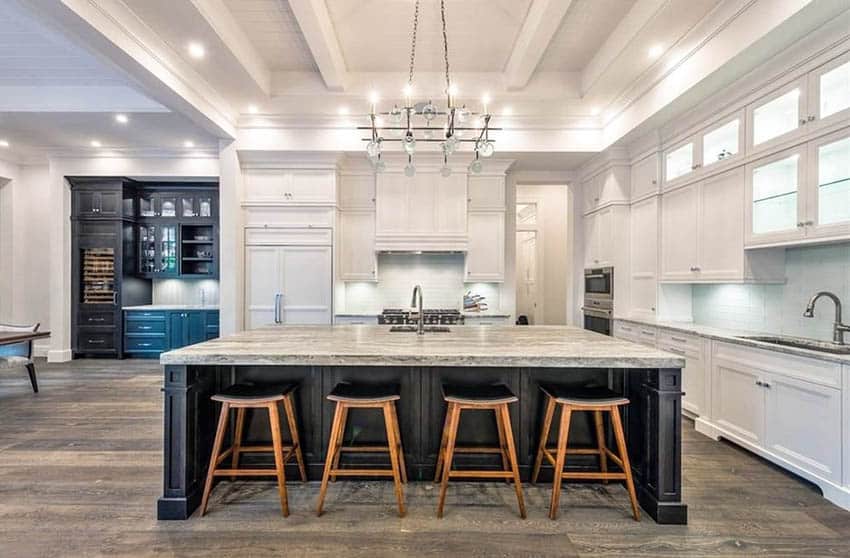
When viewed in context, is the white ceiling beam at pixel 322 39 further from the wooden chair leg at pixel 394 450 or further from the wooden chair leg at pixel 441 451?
the wooden chair leg at pixel 441 451

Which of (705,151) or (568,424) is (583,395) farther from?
(705,151)

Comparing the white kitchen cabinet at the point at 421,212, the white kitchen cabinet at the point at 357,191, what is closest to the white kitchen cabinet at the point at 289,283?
the white kitchen cabinet at the point at 357,191

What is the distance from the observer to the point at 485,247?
534cm

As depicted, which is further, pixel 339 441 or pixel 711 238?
pixel 711 238

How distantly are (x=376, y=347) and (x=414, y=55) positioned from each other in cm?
324

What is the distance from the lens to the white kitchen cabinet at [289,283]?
512 cm

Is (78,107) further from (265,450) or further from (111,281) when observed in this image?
(265,450)

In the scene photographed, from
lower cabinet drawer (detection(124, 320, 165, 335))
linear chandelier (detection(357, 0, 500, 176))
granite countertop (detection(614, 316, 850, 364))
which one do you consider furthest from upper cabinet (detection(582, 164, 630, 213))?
lower cabinet drawer (detection(124, 320, 165, 335))

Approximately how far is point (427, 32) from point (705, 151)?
274cm

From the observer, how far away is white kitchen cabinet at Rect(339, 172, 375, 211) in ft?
17.5

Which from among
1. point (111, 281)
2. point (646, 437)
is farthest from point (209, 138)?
point (646, 437)

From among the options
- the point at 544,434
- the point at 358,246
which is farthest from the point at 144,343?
the point at 544,434

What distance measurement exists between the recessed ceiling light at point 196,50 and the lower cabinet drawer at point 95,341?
15.8 feet

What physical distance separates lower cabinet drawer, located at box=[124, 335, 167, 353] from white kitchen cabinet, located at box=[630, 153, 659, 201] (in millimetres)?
7001
